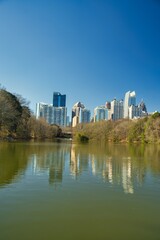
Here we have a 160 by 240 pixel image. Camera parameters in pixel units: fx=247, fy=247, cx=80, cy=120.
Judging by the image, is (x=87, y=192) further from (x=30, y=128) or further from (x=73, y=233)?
(x=30, y=128)

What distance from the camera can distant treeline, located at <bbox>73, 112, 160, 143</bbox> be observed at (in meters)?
79.2

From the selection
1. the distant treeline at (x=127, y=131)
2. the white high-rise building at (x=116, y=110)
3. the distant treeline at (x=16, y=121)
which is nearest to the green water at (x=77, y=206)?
the distant treeline at (x=16, y=121)

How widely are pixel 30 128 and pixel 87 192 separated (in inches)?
2489

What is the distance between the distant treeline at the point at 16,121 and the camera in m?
51.5

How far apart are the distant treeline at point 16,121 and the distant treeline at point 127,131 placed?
1470 cm

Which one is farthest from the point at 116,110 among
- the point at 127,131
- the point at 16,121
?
the point at 16,121

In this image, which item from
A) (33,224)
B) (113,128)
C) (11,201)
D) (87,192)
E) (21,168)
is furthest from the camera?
(113,128)

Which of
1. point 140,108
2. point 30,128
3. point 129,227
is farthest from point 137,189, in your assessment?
point 140,108

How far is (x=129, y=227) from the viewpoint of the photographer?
8328mm

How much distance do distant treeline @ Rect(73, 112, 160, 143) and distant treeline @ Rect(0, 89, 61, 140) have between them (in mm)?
14697

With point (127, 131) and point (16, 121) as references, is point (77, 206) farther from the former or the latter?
point (127, 131)

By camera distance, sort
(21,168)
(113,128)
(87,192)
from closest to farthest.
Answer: (87,192), (21,168), (113,128)

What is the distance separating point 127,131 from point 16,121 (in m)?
45.7

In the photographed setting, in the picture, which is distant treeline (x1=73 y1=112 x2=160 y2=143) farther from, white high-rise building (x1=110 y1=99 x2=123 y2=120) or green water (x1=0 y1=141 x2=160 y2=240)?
white high-rise building (x1=110 y1=99 x2=123 y2=120)
